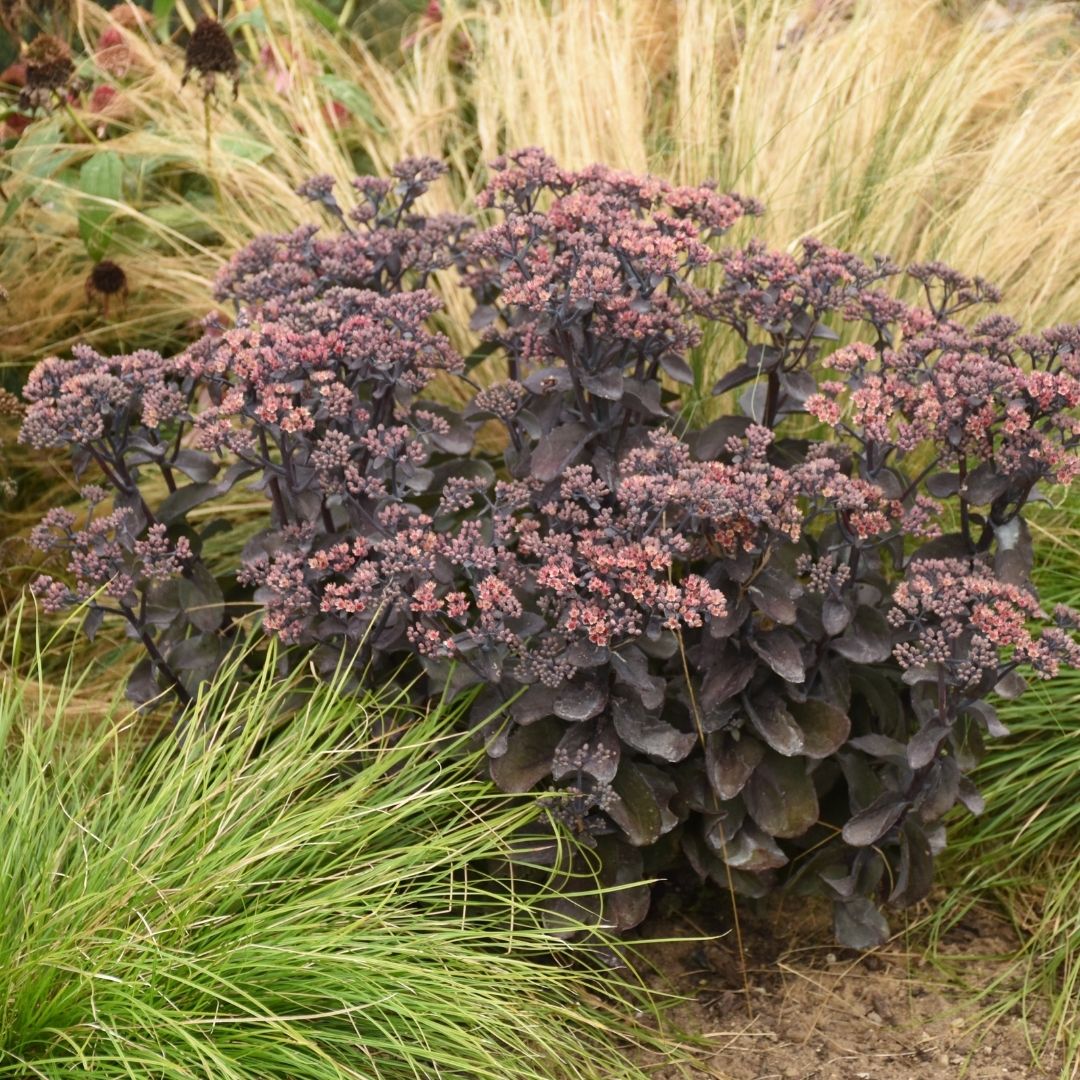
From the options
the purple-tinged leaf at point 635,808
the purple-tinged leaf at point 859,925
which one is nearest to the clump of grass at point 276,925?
the purple-tinged leaf at point 635,808

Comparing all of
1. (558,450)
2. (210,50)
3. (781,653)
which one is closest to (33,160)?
(210,50)

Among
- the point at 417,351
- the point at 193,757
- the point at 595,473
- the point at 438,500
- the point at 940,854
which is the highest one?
the point at 417,351

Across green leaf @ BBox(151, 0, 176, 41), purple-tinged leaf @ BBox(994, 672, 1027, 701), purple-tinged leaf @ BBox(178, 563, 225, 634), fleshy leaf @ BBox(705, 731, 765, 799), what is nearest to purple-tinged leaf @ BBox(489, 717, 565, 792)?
fleshy leaf @ BBox(705, 731, 765, 799)

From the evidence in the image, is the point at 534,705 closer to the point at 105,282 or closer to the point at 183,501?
the point at 183,501

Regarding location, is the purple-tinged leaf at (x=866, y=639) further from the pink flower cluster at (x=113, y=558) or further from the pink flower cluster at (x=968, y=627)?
the pink flower cluster at (x=113, y=558)

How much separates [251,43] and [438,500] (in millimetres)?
2892

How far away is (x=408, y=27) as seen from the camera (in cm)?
593

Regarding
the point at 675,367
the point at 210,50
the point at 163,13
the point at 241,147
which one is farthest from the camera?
the point at 163,13

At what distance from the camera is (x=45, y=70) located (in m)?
3.26

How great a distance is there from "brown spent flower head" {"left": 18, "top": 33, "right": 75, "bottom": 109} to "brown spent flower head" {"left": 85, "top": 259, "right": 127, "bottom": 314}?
0.42 metres

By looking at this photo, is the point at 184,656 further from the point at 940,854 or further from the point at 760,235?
the point at 760,235

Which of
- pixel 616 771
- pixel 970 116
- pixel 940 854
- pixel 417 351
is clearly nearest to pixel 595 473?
pixel 417 351

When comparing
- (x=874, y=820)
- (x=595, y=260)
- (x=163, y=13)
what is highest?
(x=595, y=260)

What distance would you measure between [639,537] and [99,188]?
2073mm
